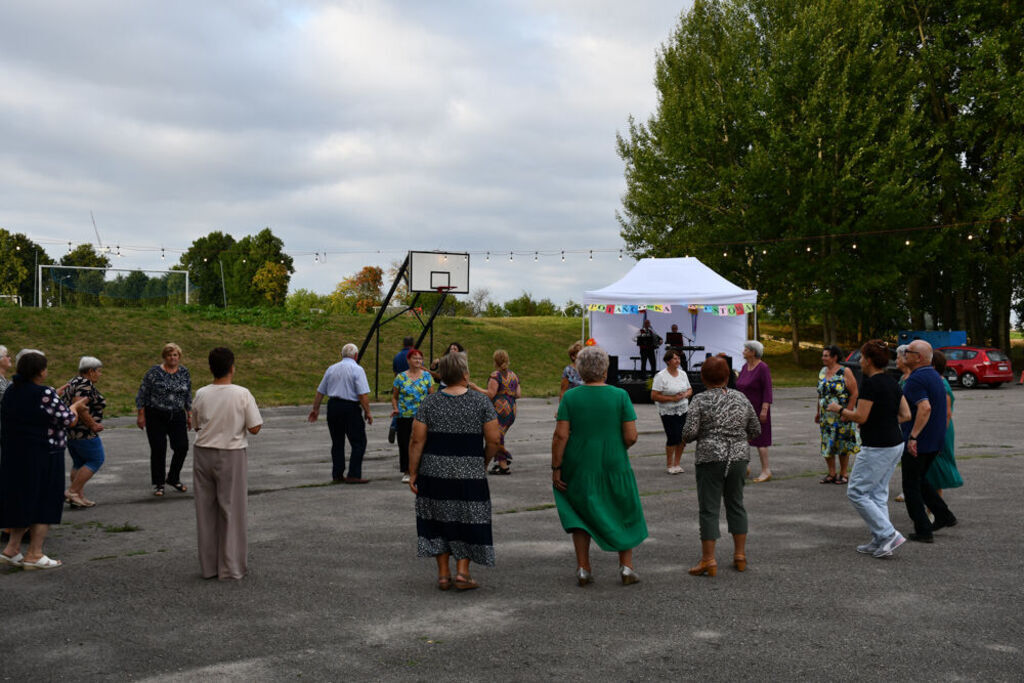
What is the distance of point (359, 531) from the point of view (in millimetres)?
7531

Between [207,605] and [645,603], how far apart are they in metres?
2.72

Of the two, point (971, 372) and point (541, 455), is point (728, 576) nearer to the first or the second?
point (541, 455)

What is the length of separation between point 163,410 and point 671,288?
17.2 meters

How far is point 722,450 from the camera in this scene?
6.18 metres

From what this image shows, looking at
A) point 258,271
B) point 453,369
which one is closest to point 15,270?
point 258,271

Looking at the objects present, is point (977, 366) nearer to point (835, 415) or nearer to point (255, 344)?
point (835, 415)

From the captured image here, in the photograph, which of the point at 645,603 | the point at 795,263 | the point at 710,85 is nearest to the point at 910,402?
the point at 645,603

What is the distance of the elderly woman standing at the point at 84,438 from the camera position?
8523 millimetres

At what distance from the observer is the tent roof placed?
2362cm

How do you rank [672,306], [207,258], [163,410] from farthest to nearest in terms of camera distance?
[207,258]
[672,306]
[163,410]

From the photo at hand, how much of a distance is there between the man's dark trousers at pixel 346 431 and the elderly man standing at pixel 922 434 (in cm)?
593

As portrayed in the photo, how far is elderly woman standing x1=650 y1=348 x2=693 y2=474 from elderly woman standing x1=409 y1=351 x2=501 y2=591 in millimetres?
5336

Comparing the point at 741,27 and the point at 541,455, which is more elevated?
the point at 741,27

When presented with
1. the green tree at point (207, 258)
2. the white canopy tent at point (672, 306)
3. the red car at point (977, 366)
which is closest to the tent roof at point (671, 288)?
the white canopy tent at point (672, 306)
